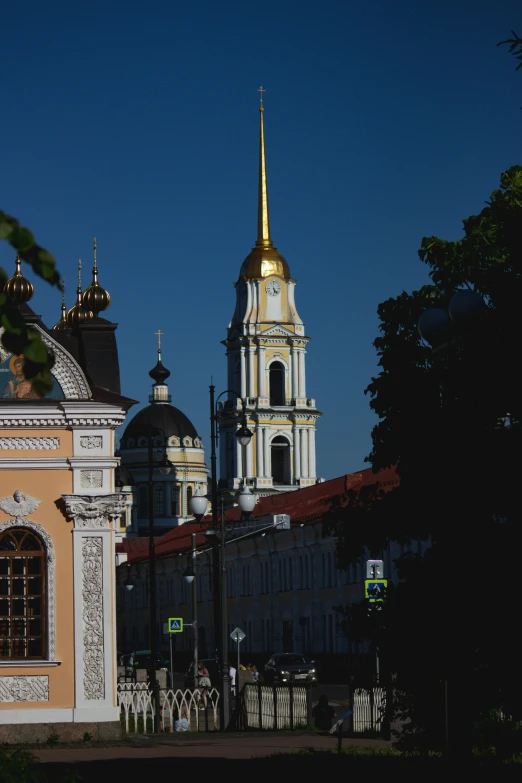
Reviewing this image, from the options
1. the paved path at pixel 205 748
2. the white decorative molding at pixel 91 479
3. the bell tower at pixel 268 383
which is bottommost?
the paved path at pixel 205 748

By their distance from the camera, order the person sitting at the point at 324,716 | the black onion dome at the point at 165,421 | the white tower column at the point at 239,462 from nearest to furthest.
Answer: the person sitting at the point at 324,716 < the white tower column at the point at 239,462 < the black onion dome at the point at 165,421

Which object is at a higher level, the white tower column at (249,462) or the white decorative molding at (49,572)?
the white tower column at (249,462)

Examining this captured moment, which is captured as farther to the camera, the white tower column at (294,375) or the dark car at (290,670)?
the white tower column at (294,375)

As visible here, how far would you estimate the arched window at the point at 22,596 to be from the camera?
24.6m

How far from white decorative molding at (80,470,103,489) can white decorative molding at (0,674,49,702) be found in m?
3.07

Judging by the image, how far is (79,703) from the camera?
2459 centimetres

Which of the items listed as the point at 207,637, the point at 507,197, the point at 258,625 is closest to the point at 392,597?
the point at 507,197

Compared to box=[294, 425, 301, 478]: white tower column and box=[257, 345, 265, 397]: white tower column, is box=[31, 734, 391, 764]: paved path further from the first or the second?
box=[294, 425, 301, 478]: white tower column

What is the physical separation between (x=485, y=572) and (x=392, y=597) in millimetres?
1253

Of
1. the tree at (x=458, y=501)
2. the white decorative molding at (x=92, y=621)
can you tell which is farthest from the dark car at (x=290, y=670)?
the tree at (x=458, y=501)

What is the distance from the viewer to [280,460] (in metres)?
116

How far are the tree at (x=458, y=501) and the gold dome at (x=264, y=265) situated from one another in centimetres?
10002

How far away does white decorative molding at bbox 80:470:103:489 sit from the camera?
25094 millimetres

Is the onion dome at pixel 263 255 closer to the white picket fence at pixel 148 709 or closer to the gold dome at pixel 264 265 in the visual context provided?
the gold dome at pixel 264 265
